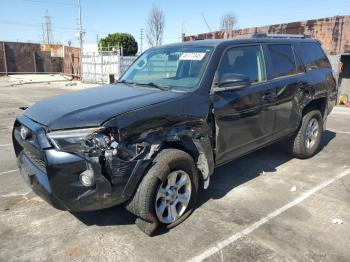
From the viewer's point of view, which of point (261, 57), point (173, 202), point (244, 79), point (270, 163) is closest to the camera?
point (173, 202)

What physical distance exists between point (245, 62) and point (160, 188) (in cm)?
214

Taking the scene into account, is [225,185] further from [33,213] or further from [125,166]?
[33,213]

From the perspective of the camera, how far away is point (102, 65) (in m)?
24.8

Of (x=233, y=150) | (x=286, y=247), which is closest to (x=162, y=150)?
(x=233, y=150)

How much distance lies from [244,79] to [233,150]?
37.0 inches

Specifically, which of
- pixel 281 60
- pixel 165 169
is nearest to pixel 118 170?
pixel 165 169

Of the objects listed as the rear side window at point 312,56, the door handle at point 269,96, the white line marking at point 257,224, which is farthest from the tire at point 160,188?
the rear side window at point 312,56

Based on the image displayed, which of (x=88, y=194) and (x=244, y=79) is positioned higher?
(x=244, y=79)

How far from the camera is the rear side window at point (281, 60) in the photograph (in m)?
4.94

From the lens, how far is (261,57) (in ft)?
15.6

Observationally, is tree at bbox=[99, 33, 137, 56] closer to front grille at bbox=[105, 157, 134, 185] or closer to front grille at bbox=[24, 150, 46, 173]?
front grille at bbox=[24, 150, 46, 173]

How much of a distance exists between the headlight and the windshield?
1311 millimetres

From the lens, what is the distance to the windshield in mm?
4059

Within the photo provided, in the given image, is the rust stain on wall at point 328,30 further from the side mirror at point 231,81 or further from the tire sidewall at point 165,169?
the tire sidewall at point 165,169
